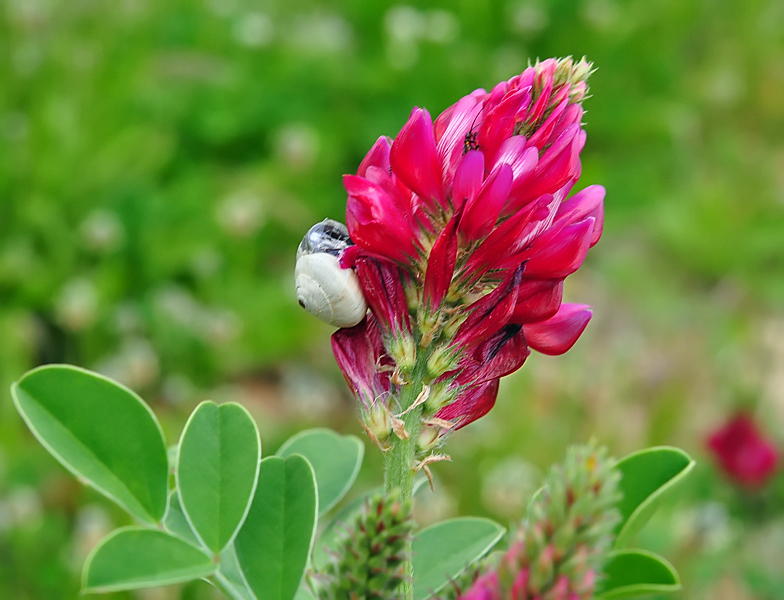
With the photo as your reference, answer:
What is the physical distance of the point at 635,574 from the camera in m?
0.68

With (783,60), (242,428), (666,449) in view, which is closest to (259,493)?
(242,428)

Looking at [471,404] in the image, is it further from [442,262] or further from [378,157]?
[378,157]

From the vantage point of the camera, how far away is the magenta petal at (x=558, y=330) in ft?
2.35

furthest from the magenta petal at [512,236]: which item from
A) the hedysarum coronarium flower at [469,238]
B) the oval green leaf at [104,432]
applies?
the oval green leaf at [104,432]

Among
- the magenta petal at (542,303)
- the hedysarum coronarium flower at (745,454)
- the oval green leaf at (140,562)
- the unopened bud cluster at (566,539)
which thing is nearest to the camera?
the unopened bud cluster at (566,539)

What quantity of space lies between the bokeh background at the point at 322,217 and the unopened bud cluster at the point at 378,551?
125cm

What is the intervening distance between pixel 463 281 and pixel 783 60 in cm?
510

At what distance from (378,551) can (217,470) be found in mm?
233

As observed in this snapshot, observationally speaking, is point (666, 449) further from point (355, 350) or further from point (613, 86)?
point (613, 86)

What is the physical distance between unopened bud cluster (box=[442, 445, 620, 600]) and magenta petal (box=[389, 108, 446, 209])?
286 mm

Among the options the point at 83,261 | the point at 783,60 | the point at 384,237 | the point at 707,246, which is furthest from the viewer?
the point at 783,60

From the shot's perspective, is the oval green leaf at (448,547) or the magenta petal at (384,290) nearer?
the magenta petal at (384,290)

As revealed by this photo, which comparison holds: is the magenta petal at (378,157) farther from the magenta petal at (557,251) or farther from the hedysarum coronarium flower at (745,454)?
the hedysarum coronarium flower at (745,454)

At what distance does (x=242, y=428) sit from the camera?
703 millimetres
